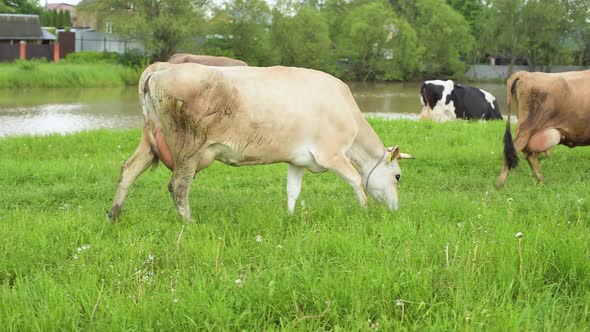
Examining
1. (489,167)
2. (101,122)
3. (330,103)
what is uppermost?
(330,103)

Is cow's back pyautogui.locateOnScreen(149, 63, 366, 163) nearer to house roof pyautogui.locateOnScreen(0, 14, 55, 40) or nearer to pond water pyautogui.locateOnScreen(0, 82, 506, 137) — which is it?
pond water pyautogui.locateOnScreen(0, 82, 506, 137)

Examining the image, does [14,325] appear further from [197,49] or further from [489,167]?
[197,49]

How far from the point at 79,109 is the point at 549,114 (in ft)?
63.0

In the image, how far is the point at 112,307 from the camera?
343 centimetres

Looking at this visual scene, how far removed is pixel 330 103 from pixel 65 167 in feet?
15.7

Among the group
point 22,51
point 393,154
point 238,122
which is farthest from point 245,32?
point 238,122

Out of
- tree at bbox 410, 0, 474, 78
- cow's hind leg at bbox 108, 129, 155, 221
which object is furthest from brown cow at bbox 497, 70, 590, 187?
tree at bbox 410, 0, 474, 78

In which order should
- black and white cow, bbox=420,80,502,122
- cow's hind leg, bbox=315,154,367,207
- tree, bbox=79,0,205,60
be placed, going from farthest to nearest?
tree, bbox=79,0,205,60 → black and white cow, bbox=420,80,502,122 → cow's hind leg, bbox=315,154,367,207

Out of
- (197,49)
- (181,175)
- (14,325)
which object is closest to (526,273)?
(14,325)

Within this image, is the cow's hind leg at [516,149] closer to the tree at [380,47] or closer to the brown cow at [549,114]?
the brown cow at [549,114]

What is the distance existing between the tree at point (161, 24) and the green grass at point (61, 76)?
3422 mm

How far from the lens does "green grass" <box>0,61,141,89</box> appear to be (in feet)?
110

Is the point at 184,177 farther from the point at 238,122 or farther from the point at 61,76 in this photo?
the point at 61,76

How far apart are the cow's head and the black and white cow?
1188 cm
